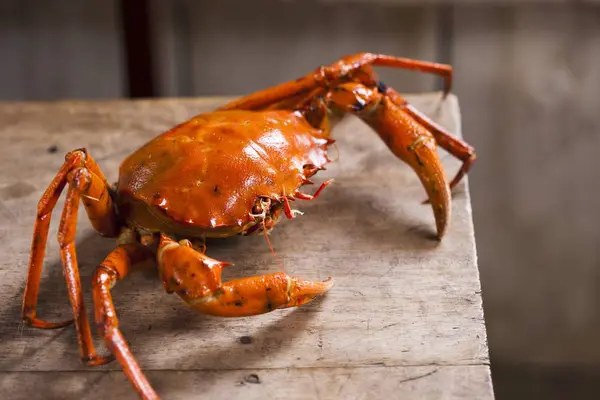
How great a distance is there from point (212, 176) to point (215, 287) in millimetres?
227

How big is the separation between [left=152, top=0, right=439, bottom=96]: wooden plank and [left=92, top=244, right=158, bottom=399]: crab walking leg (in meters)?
1.76

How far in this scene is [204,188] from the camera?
1.36m

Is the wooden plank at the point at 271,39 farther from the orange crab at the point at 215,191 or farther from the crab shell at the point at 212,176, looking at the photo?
the crab shell at the point at 212,176

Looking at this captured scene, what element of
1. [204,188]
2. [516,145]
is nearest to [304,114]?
[204,188]

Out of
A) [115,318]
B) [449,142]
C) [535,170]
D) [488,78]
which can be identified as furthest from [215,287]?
[488,78]

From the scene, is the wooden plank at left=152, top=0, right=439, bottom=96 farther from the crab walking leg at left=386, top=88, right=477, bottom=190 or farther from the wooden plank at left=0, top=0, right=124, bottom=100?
the crab walking leg at left=386, top=88, right=477, bottom=190

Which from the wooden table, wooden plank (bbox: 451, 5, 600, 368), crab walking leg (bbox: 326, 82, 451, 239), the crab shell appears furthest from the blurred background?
the crab shell

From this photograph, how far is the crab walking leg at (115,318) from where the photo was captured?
45.5 inches

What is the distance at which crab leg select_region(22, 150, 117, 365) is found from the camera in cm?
125

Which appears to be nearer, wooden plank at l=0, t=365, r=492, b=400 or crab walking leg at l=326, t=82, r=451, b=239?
wooden plank at l=0, t=365, r=492, b=400

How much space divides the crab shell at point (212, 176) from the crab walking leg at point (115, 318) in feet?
0.34

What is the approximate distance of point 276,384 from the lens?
1.24 metres

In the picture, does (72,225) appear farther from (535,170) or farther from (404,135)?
(535,170)

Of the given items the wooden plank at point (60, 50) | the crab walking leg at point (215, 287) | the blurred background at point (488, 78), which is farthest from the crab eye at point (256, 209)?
the wooden plank at point (60, 50)
